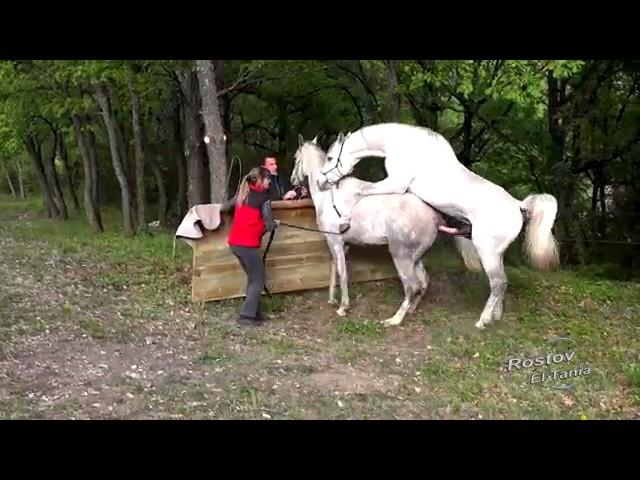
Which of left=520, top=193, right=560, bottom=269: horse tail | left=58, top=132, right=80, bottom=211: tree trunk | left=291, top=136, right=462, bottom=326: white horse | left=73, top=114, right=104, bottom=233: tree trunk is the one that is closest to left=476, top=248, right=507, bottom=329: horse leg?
left=520, top=193, right=560, bottom=269: horse tail

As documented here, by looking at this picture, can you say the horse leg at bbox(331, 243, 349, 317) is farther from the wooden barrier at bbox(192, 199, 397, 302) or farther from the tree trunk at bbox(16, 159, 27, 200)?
the tree trunk at bbox(16, 159, 27, 200)

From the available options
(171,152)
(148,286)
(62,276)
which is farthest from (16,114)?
(148,286)

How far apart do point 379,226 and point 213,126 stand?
3356 millimetres

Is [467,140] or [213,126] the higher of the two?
[213,126]

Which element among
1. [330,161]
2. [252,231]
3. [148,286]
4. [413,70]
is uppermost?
[413,70]

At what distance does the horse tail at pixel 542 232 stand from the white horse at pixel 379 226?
1.11 m

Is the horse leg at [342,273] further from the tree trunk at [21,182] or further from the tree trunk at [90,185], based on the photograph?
the tree trunk at [21,182]

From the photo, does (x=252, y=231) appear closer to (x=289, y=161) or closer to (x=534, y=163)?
(x=534, y=163)

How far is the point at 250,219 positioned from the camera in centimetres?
883

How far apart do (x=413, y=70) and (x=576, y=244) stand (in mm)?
6388

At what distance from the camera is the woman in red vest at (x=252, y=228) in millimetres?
8828

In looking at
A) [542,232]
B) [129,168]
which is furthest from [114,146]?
[542,232]

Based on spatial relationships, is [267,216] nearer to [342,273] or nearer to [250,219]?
[250,219]

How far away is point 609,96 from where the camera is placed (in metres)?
16.1
